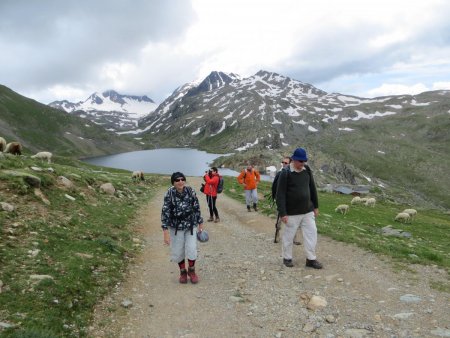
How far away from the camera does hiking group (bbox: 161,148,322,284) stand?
11.1 m

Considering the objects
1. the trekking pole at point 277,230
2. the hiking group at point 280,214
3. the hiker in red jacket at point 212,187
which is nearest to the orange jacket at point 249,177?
the hiker in red jacket at point 212,187

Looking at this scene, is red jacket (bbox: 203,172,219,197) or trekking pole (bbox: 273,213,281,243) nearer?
trekking pole (bbox: 273,213,281,243)

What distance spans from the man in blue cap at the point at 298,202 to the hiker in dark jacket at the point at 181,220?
9.75 feet

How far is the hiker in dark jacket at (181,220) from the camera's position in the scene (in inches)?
434

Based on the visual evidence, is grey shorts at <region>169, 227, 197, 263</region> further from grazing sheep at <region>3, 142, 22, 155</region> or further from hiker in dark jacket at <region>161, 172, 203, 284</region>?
grazing sheep at <region>3, 142, 22, 155</region>

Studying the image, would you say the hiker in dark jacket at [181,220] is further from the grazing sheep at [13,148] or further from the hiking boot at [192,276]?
the grazing sheep at [13,148]

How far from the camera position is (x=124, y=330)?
823 centimetres

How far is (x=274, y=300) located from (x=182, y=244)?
332 cm

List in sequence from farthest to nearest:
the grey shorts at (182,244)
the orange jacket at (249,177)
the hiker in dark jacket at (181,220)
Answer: the orange jacket at (249,177), the grey shorts at (182,244), the hiker in dark jacket at (181,220)

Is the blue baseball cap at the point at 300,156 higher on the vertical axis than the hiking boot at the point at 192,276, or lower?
higher

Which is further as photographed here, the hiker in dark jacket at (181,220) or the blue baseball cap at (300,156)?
the blue baseball cap at (300,156)

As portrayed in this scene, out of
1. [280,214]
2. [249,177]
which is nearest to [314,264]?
[280,214]

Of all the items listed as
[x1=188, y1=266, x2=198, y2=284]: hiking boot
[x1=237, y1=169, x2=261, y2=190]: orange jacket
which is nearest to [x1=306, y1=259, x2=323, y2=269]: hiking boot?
[x1=188, y1=266, x2=198, y2=284]: hiking boot

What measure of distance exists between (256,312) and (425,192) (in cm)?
16415
